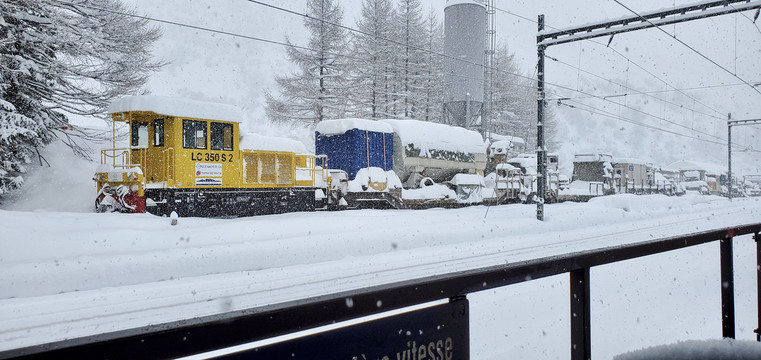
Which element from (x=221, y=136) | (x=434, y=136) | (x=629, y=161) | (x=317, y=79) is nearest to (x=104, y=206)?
(x=221, y=136)

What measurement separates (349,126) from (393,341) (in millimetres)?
17638

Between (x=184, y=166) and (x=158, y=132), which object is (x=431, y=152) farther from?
(x=158, y=132)

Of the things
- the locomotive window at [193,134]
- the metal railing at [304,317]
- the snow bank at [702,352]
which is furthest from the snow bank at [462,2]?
the snow bank at [702,352]

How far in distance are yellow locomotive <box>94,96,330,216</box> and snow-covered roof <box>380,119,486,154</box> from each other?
632 cm

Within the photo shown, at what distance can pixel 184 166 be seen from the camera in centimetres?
1401

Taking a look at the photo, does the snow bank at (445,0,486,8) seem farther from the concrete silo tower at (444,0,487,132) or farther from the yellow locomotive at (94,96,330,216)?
the yellow locomotive at (94,96,330,216)

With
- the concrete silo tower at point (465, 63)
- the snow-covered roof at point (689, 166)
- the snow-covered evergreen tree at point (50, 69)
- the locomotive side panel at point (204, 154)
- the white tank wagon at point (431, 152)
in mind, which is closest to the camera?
the locomotive side panel at point (204, 154)

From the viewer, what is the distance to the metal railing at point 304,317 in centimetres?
122

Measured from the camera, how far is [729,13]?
46.5ft

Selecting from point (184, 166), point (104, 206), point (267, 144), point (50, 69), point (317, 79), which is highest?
point (317, 79)

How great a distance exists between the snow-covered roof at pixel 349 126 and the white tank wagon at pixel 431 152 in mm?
615

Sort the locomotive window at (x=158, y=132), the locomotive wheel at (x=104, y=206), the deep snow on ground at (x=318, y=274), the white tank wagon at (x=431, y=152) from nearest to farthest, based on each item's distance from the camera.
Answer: the deep snow on ground at (x=318, y=274) < the locomotive wheel at (x=104, y=206) < the locomotive window at (x=158, y=132) < the white tank wagon at (x=431, y=152)

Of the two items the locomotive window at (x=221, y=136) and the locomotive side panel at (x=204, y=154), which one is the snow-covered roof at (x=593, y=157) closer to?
the locomotive side panel at (x=204, y=154)

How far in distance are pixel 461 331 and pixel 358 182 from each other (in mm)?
16895
